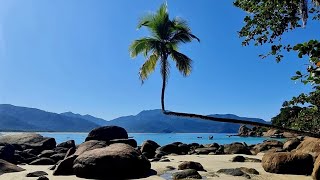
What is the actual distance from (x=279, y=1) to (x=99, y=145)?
63.2 feet

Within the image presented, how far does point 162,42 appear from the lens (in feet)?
61.3

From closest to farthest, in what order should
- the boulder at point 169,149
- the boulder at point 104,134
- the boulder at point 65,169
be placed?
the boulder at point 65,169
the boulder at point 169,149
the boulder at point 104,134

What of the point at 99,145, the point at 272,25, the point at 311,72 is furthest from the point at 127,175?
the point at 311,72

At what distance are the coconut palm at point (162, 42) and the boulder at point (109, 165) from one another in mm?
4526

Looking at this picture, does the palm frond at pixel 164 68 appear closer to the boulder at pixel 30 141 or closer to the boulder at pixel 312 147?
the boulder at pixel 312 147

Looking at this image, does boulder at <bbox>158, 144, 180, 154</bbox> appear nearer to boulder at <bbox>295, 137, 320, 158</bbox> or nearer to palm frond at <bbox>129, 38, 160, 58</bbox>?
boulder at <bbox>295, 137, 320, 158</bbox>

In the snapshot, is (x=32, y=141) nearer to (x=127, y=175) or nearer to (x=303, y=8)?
(x=127, y=175)

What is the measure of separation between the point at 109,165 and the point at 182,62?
6643 millimetres

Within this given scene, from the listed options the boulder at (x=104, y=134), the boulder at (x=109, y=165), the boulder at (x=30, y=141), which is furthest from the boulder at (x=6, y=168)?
the boulder at (x=104, y=134)

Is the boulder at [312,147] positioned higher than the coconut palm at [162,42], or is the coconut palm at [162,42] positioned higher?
the coconut palm at [162,42]

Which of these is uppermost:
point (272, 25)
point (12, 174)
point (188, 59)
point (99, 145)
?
point (188, 59)

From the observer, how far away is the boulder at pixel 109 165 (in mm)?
16953

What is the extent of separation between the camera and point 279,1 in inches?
290

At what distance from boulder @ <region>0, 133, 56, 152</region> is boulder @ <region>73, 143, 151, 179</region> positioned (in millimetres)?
21952
